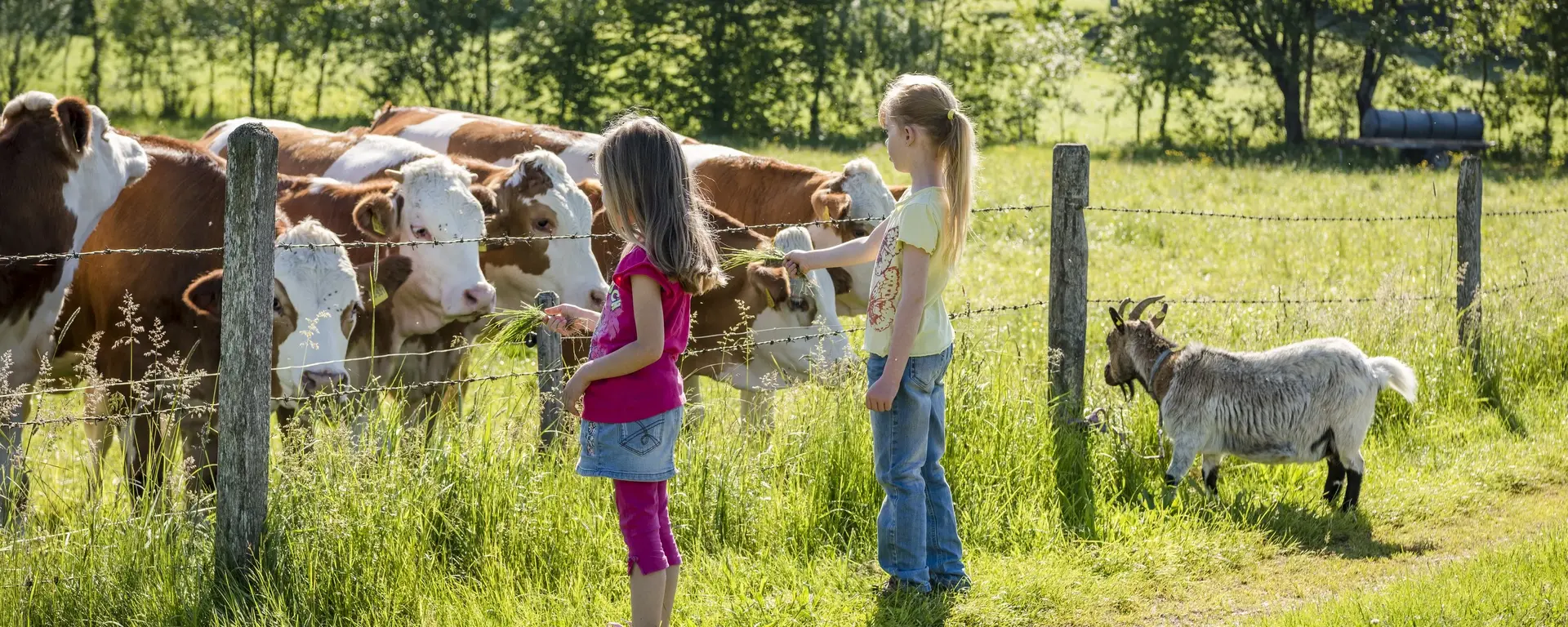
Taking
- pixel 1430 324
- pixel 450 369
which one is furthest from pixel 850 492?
pixel 1430 324

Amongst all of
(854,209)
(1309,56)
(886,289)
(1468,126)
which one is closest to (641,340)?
(886,289)

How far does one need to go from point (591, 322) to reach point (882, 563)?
134cm

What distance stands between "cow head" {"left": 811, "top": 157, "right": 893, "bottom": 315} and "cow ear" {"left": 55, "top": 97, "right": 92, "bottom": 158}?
406 centimetres

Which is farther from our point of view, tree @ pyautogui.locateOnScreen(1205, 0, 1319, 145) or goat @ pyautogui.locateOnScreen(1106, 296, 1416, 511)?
tree @ pyautogui.locateOnScreen(1205, 0, 1319, 145)

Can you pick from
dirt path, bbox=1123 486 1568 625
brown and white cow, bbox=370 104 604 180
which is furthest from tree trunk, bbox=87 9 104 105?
dirt path, bbox=1123 486 1568 625

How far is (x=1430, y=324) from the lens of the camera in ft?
25.3

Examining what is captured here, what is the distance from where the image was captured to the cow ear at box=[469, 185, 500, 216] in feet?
22.0

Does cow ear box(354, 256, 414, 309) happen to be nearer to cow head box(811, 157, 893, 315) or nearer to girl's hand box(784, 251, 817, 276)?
girl's hand box(784, 251, 817, 276)

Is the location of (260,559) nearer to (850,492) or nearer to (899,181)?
(850,492)

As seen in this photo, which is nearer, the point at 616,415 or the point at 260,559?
Answer: the point at 616,415

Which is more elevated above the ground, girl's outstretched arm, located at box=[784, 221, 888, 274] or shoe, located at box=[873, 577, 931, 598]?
girl's outstretched arm, located at box=[784, 221, 888, 274]

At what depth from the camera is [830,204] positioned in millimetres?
8266

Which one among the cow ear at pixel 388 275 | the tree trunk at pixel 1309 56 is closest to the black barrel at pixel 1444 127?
the tree trunk at pixel 1309 56

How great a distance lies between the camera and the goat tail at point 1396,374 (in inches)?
223
